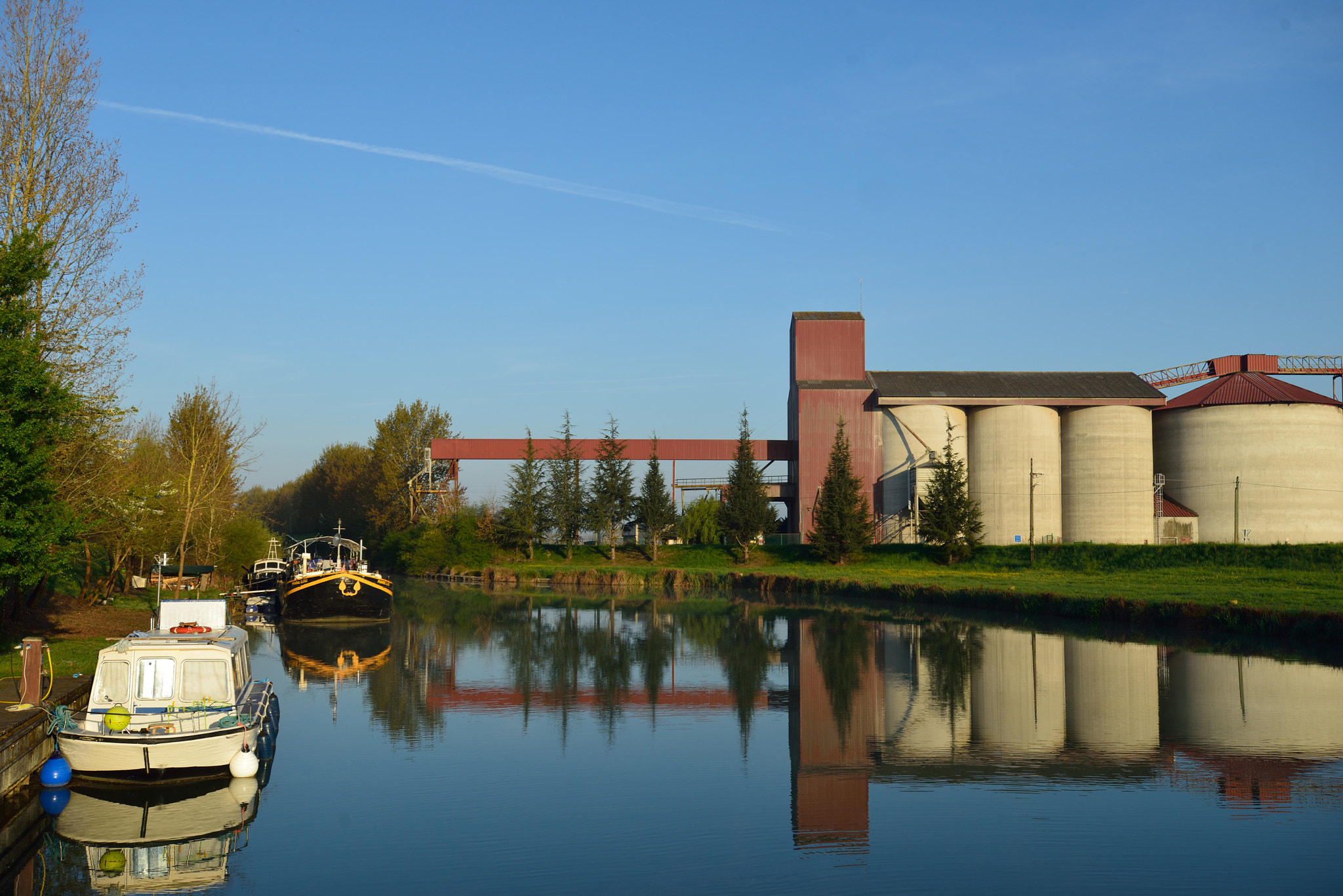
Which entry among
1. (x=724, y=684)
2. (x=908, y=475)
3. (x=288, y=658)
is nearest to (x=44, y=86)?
(x=288, y=658)

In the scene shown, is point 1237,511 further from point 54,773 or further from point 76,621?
point 54,773

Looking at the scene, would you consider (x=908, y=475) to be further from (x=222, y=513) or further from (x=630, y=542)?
(x=222, y=513)

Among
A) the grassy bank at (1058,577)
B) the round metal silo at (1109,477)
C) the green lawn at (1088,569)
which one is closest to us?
the grassy bank at (1058,577)

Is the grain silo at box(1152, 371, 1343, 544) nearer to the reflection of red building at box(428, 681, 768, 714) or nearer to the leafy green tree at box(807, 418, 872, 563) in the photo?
the leafy green tree at box(807, 418, 872, 563)

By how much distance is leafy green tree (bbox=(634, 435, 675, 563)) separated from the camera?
7025cm

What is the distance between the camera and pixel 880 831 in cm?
1219

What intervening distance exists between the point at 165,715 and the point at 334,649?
18150 millimetres

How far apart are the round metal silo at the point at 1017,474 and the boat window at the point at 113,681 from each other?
170 feet

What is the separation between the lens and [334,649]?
32125 millimetres

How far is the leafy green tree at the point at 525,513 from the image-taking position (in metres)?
72.2

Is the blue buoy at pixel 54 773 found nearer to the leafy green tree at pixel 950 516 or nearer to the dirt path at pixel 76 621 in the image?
the dirt path at pixel 76 621

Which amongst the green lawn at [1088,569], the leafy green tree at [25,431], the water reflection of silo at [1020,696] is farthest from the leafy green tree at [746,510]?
the leafy green tree at [25,431]

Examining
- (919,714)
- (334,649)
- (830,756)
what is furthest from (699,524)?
(830,756)

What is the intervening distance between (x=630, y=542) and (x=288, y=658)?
4578 cm
